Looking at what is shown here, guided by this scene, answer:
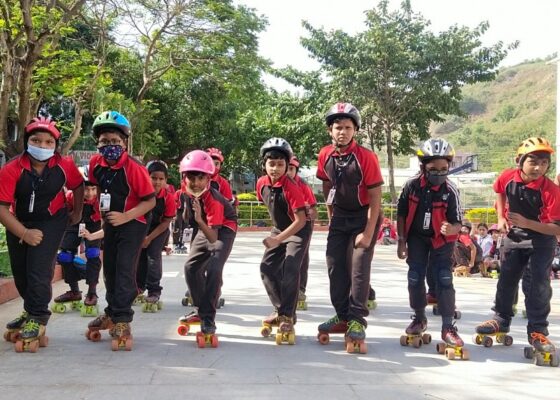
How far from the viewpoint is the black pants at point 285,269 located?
6.13m

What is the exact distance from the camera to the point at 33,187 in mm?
5566

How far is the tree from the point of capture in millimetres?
27734

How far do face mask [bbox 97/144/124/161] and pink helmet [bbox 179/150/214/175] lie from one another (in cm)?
56

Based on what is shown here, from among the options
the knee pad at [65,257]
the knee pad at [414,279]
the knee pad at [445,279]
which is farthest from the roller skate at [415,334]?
the knee pad at [65,257]

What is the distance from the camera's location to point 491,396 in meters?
4.39

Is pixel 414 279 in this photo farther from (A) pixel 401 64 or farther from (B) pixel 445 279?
(A) pixel 401 64

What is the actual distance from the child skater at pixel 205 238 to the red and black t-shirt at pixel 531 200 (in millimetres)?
2510

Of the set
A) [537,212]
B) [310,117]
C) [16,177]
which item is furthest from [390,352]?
[310,117]

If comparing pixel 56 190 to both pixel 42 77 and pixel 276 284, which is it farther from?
pixel 42 77

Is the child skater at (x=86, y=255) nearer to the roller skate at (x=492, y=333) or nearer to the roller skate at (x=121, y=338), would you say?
the roller skate at (x=121, y=338)

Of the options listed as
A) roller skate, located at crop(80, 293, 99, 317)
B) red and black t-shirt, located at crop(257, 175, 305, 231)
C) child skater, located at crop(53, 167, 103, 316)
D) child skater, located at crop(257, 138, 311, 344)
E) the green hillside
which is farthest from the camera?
the green hillside

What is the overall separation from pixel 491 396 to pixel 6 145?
9598 mm

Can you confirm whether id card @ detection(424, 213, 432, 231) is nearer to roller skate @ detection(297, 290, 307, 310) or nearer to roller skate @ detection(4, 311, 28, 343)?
roller skate @ detection(297, 290, 307, 310)

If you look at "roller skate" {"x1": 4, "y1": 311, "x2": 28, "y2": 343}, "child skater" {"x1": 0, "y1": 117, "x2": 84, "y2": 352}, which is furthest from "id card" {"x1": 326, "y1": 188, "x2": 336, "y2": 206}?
"roller skate" {"x1": 4, "y1": 311, "x2": 28, "y2": 343}
